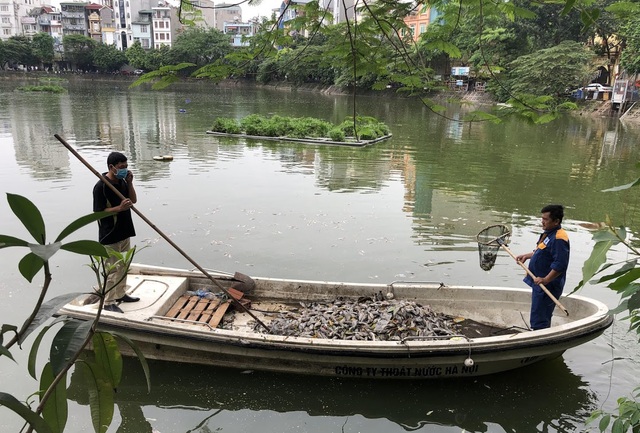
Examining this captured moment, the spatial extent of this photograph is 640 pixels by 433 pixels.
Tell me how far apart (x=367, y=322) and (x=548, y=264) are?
1.99 m

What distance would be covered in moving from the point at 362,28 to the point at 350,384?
12.0ft

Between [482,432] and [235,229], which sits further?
[235,229]

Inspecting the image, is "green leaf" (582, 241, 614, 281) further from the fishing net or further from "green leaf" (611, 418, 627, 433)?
the fishing net

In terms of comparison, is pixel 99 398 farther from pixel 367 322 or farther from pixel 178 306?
pixel 178 306

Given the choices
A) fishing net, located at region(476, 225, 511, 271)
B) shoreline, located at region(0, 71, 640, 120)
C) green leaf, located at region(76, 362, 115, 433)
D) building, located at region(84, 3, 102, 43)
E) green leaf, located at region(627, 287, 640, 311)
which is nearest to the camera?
green leaf, located at region(76, 362, 115, 433)

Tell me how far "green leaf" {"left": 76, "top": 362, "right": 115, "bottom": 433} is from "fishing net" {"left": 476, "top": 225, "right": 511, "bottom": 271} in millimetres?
5280

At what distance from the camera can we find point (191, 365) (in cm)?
540

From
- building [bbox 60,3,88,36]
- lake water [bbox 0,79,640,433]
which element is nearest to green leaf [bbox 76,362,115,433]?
lake water [bbox 0,79,640,433]

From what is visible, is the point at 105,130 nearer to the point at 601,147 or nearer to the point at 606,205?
the point at 606,205

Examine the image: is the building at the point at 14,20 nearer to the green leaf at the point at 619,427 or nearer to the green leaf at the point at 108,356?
the green leaf at the point at 108,356

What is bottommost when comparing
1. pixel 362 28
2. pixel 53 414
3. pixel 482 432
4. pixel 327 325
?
pixel 482 432

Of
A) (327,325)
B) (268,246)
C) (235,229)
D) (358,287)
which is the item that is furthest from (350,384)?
(235,229)

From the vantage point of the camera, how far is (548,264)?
16.5 feet

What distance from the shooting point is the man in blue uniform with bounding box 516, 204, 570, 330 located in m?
4.83
